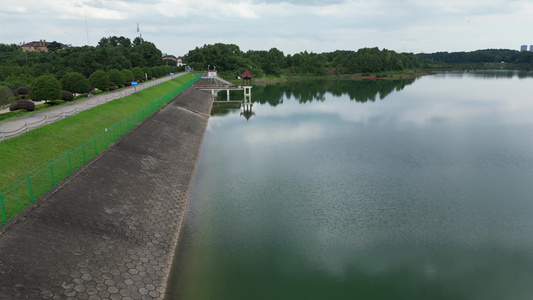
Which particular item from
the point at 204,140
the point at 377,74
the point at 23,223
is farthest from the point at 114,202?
the point at 377,74

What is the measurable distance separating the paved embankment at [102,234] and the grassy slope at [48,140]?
13.7ft

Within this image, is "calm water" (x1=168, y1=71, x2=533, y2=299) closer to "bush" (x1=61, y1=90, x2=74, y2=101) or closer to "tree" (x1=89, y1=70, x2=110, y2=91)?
"bush" (x1=61, y1=90, x2=74, y2=101)

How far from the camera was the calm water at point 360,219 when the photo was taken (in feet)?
54.3

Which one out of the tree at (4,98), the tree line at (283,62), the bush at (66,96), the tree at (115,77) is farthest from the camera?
the tree line at (283,62)

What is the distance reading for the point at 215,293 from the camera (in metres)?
15.8

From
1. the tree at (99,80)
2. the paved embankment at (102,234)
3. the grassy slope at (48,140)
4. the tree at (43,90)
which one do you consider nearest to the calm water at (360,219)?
the paved embankment at (102,234)

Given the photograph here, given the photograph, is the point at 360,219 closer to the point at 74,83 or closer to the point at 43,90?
the point at 43,90

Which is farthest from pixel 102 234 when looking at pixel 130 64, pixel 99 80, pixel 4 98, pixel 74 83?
pixel 130 64

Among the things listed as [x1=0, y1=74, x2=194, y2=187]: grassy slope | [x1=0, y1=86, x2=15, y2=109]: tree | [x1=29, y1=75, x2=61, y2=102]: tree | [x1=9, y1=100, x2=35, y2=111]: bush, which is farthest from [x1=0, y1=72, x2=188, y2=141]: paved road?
[x1=0, y1=86, x2=15, y2=109]: tree

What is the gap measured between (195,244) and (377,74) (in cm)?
16481

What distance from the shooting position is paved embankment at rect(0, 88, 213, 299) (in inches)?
526

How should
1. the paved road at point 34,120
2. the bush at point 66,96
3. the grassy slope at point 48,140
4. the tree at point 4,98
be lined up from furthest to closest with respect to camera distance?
1. the bush at point 66,96
2. the tree at point 4,98
3. the paved road at point 34,120
4. the grassy slope at point 48,140

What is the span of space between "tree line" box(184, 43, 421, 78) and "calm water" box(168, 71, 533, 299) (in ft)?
348

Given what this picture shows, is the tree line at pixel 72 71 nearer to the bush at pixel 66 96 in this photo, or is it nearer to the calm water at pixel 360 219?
the bush at pixel 66 96
